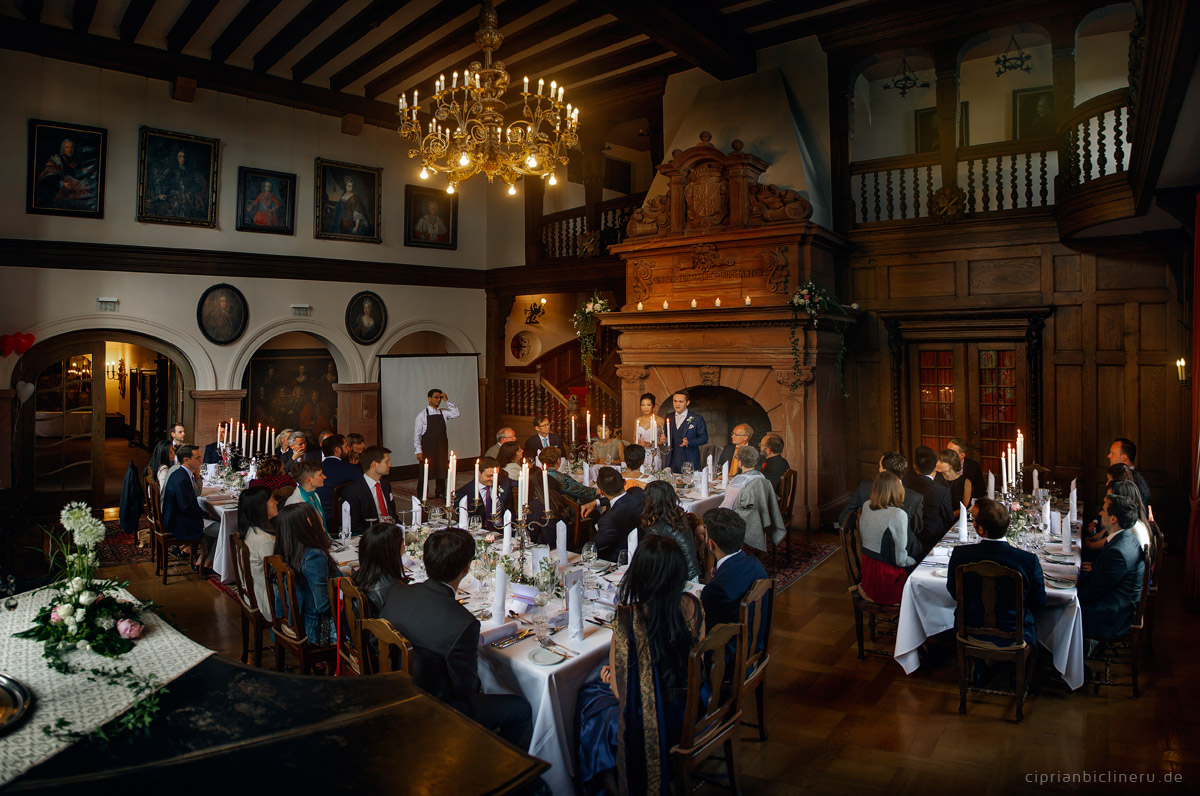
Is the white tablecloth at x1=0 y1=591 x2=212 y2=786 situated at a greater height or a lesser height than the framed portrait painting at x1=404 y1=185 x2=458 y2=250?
lesser

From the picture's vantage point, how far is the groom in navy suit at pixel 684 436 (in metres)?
9.03

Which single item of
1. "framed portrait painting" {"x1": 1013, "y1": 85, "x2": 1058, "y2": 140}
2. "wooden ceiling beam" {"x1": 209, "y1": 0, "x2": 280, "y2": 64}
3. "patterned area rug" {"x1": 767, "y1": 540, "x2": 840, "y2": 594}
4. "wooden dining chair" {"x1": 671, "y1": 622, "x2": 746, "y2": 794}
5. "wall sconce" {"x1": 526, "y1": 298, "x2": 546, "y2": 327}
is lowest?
"patterned area rug" {"x1": 767, "y1": 540, "x2": 840, "y2": 594}

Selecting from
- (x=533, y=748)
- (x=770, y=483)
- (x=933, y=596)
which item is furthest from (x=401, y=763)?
(x=770, y=483)

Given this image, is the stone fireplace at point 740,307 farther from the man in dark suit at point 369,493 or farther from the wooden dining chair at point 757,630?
the wooden dining chair at point 757,630

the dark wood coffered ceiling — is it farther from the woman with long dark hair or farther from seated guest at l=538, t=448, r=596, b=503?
the woman with long dark hair

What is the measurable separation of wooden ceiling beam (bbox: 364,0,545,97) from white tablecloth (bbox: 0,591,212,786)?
8034 millimetres

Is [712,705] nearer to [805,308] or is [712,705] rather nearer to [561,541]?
[561,541]

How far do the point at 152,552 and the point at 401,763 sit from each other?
8012 mm

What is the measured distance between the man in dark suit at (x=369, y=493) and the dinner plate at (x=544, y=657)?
92.4 inches

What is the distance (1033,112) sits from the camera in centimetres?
1116

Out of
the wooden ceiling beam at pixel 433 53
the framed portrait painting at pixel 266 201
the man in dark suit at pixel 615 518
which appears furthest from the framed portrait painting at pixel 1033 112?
the framed portrait painting at pixel 266 201

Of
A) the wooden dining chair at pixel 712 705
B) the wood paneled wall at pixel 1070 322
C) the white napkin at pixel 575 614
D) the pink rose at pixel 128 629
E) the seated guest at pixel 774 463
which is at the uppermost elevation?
the wood paneled wall at pixel 1070 322

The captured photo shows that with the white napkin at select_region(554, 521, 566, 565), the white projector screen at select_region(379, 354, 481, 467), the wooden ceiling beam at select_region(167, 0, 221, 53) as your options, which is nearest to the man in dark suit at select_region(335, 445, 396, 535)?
the white napkin at select_region(554, 521, 566, 565)

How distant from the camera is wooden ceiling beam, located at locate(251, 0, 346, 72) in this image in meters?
8.89
